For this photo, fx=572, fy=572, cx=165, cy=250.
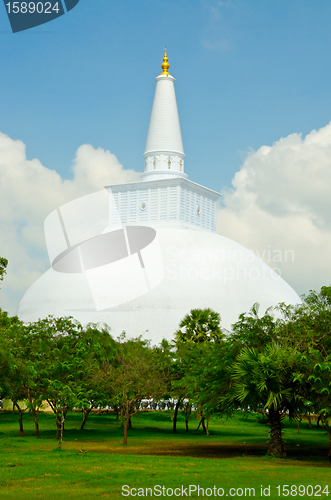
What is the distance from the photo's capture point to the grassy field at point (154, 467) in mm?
14367

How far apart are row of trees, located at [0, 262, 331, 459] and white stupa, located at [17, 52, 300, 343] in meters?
16.4

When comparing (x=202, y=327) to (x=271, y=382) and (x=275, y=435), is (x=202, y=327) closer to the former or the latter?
(x=275, y=435)

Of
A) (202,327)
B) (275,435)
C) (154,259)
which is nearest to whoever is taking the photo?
(275,435)

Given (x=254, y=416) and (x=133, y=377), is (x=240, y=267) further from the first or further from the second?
(x=133, y=377)

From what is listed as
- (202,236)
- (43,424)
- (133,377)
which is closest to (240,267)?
(202,236)

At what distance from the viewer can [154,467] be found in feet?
61.0

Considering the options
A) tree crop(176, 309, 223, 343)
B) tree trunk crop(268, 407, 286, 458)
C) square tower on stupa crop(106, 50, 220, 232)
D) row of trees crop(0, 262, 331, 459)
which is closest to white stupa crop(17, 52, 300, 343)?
square tower on stupa crop(106, 50, 220, 232)

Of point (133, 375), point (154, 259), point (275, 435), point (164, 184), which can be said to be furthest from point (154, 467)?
point (164, 184)

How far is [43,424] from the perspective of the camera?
39344 millimetres

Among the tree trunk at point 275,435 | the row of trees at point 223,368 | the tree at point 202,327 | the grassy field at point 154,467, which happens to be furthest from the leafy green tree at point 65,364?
the tree trunk at point 275,435

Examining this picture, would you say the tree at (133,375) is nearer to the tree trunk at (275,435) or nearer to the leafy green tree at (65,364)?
the leafy green tree at (65,364)

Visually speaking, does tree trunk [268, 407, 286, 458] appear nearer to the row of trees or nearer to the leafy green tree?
the row of trees

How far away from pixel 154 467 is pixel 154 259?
3513 cm

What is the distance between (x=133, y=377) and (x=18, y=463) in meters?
9.50
